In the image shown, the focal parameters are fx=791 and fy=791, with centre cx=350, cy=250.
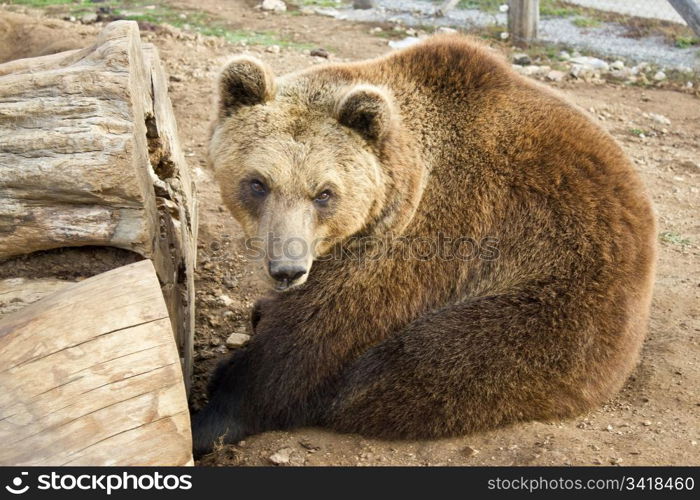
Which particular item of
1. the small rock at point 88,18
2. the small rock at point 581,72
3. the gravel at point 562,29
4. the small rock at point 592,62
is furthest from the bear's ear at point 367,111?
the small rock at point 88,18

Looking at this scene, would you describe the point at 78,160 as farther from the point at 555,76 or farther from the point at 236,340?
the point at 555,76

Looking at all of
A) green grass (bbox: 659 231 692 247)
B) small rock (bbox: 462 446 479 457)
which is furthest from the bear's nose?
green grass (bbox: 659 231 692 247)

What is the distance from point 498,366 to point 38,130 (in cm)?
316

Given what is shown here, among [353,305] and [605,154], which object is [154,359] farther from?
[605,154]

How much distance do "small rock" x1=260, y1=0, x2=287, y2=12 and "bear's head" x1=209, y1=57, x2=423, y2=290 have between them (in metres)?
11.5

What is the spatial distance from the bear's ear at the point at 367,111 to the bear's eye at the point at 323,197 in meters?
0.42

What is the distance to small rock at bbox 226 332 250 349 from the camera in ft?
21.8

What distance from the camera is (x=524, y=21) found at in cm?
1409

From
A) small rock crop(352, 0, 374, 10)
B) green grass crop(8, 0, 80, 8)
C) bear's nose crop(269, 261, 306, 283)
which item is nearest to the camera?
bear's nose crop(269, 261, 306, 283)

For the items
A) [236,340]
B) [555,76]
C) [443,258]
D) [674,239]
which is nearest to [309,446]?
[443,258]

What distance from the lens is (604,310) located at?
16.4ft

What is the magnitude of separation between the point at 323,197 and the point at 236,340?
91.5 inches

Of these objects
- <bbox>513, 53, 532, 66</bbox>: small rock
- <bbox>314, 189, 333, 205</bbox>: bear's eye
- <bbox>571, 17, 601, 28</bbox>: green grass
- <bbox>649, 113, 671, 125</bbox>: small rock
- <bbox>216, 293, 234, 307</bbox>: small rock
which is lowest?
<bbox>216, 293, 234, 307</bbox>: small rock

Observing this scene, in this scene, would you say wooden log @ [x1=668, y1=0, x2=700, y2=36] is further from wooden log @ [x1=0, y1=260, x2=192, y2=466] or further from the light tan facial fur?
wooden log @ [x1=0, y1=260, x2=192, y2=466]
